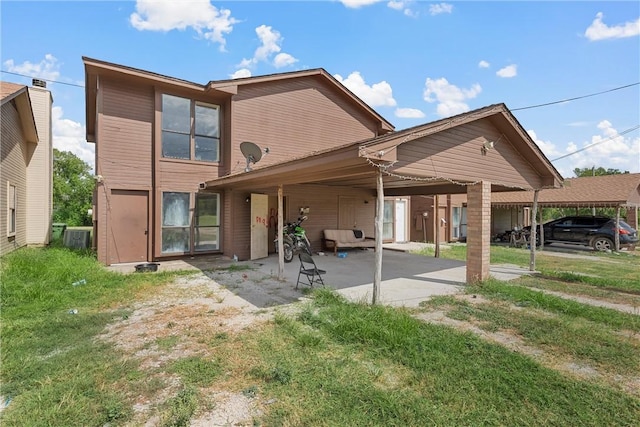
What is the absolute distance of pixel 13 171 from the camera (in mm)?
10062

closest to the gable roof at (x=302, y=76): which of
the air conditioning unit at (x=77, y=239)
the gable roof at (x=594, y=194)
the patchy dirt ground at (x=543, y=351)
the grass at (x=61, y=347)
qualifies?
the grass at (x=61, y=347)

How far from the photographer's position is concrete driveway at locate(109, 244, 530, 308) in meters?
5.98

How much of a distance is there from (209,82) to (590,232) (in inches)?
658

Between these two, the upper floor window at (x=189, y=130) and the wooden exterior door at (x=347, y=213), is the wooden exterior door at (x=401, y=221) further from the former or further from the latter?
the upper floor window at (x=189, y=130)

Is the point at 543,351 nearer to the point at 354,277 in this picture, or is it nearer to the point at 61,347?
the point at 354,277

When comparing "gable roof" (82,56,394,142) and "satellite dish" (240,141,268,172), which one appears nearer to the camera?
"gable roof" (82,56,394,142)

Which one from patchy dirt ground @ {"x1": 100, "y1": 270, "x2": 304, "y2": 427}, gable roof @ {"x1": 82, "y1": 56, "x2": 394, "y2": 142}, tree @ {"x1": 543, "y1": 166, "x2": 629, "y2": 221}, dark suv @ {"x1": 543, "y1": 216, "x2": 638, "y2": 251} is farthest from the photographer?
tree @ {"x1": 543, "y1": 166, "x2": 629, "y2": 221}

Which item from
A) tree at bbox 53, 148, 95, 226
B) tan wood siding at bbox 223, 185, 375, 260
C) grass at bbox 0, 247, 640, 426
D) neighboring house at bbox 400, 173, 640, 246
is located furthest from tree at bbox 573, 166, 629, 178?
tree at bbox 53, 148, 95, 226

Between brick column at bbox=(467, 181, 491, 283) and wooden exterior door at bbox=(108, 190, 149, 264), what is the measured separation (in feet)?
28.4

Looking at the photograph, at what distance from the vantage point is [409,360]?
10.9 feet

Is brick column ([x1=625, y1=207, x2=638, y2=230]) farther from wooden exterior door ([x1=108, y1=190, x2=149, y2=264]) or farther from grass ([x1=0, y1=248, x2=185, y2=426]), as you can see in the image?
wooden exterior door ([x1=108, y1=190, x2=149, y2=264])

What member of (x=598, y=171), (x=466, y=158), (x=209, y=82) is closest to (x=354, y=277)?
(x=466, y=158)

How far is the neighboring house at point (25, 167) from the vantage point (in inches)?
355

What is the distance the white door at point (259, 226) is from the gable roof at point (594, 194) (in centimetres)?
1168
